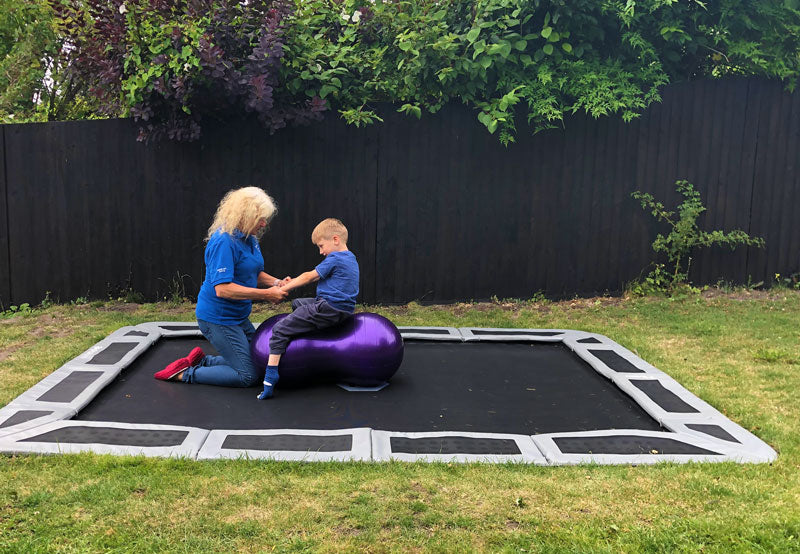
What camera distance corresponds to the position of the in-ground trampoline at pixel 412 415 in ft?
10.2

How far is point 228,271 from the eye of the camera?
4062 millimetres

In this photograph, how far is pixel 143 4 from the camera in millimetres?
6160

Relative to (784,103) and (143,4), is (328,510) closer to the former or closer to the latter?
(143,4)

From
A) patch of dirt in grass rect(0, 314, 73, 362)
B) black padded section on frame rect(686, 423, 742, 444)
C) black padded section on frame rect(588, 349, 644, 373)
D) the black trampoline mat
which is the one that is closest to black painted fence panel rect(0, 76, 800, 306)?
patch of dirt in grass rect(0, 314, 73, 362)

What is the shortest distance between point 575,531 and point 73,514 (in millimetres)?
1756

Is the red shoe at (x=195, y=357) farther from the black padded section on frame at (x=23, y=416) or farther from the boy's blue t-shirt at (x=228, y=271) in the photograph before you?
the black padded section on frame at (x=23, y=416)

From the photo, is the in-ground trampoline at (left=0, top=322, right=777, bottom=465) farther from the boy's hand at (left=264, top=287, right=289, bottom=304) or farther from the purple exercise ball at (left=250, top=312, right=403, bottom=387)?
the boy's hand at (left=264, top=287, right=289, bottom=304)

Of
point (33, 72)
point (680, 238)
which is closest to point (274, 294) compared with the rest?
point (680, 238)

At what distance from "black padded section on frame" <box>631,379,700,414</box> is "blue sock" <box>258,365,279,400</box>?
2116mm

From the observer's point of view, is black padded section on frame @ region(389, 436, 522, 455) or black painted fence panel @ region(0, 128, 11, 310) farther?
black painted fence panel @ region(0, 128, 11, 310)

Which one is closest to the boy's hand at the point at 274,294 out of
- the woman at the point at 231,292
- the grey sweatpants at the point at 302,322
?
the woman at the point at 231,292

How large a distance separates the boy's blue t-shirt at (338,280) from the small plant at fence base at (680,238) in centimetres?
379

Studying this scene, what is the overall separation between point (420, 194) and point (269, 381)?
10.8 ft

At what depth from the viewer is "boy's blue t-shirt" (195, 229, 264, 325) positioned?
4074mm
